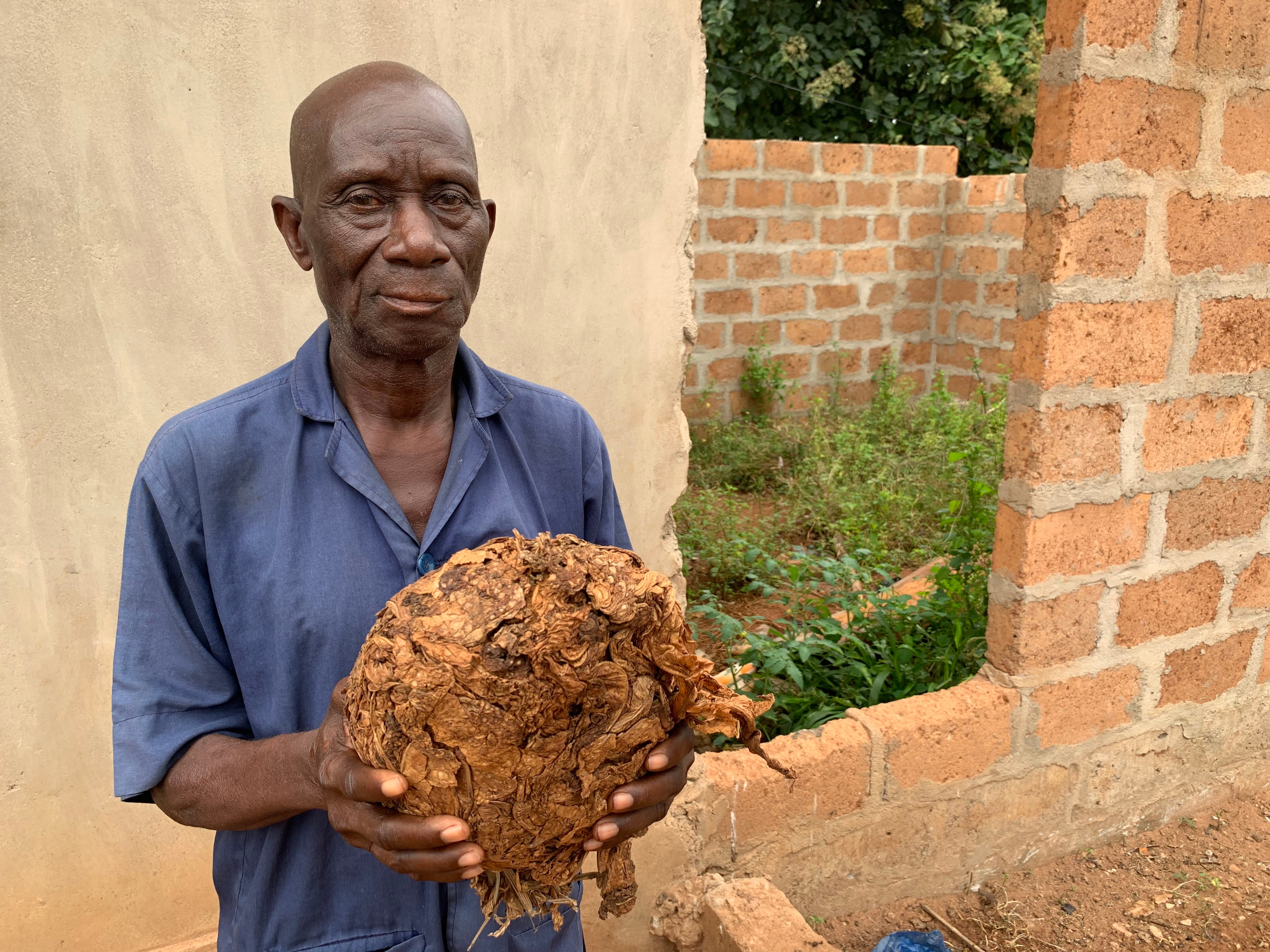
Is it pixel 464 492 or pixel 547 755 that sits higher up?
pixel 464 492

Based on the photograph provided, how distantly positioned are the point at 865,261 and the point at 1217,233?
5476 mm

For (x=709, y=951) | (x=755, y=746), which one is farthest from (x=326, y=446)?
(x=709, y=951)

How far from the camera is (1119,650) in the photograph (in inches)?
115

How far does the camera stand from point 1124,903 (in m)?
2.89

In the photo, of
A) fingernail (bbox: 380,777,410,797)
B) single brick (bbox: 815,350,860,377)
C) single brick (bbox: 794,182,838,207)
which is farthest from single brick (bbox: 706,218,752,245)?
fingernail (bbox: 380,777,410,797)

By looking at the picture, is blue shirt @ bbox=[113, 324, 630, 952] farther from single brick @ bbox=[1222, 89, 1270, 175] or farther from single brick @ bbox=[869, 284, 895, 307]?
single brick @ bbox=[869, 284, 895, 307]

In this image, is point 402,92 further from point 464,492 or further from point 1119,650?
point 1119,650

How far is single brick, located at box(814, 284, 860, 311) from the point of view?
26.0 feet

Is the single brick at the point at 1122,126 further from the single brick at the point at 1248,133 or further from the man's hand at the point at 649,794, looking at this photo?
the man's hand at the point at 649,794

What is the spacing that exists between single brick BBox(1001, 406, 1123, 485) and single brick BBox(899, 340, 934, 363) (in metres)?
6.03

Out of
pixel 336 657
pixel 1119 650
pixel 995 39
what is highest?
pixel 995 39

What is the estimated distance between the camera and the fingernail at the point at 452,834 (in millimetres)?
1196

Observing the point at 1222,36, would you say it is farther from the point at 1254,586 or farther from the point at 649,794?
the point at 649,794

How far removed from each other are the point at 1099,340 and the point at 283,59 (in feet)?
7.24
